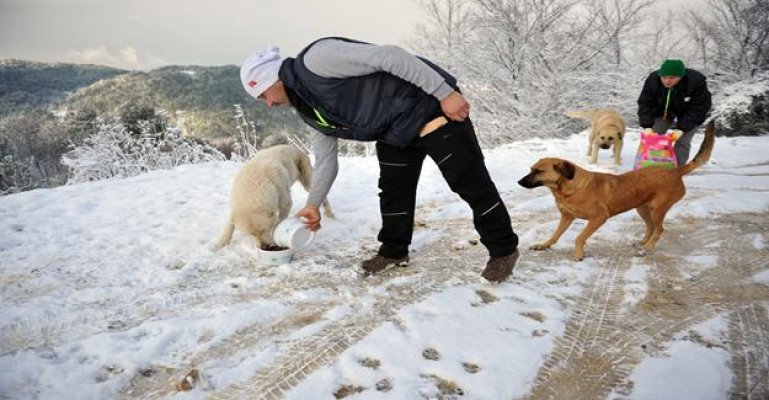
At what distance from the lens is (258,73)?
2.60m

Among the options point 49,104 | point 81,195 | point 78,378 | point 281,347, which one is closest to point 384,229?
point 281,347

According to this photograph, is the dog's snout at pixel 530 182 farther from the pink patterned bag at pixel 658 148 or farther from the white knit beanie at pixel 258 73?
the pink patterned bag at pixel 658 148

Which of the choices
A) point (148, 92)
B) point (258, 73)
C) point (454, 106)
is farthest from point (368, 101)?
point (148, 92)

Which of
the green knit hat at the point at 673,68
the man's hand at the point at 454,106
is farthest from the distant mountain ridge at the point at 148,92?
the man's hand at the point at 454,106

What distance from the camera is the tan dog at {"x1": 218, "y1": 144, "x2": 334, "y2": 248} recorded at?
371 cm

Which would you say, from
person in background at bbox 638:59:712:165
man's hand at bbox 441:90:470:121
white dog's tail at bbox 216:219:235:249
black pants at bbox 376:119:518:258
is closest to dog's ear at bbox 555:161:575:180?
black pants at bbox 376:119:518:258

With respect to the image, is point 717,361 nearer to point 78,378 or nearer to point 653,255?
point 653,255

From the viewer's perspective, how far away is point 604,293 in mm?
2889

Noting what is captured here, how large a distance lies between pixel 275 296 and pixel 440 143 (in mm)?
1497

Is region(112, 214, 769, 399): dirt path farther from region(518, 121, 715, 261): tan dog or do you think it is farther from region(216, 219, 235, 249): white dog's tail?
region(216, 219, 235, 249): white dog's tail

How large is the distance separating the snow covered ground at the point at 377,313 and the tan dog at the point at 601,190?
0.24 m

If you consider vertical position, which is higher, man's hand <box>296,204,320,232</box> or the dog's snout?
the dog's snout

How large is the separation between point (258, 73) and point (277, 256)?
1.44 metres

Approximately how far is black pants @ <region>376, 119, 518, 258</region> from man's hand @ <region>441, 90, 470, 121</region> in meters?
0.08
